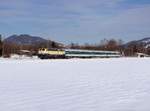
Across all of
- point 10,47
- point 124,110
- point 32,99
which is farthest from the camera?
point 10,47

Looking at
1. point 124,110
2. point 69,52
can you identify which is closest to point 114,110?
point 124,110

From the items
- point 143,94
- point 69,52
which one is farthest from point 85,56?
point 143,94

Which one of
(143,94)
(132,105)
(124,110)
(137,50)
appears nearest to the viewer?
(124,110)

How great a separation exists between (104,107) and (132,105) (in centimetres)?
68

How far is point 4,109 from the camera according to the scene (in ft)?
23.5

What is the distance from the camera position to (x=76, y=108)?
7312 millimetres

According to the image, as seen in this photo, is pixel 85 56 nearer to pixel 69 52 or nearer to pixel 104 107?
pixel 69 52

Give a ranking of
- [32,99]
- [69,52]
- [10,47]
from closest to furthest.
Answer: [32,99] → [69,52] → [10,47]

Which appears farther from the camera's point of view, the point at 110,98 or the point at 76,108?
the point at 110,98

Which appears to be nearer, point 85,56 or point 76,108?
point 76,108

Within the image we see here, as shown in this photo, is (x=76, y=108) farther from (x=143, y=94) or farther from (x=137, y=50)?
(x=137, y=50)

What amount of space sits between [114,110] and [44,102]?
187 centimetres

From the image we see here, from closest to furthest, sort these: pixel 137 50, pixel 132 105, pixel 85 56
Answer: pixel 132 105 → pixel 85 56 → pixel 137 50

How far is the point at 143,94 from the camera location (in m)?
9.66
